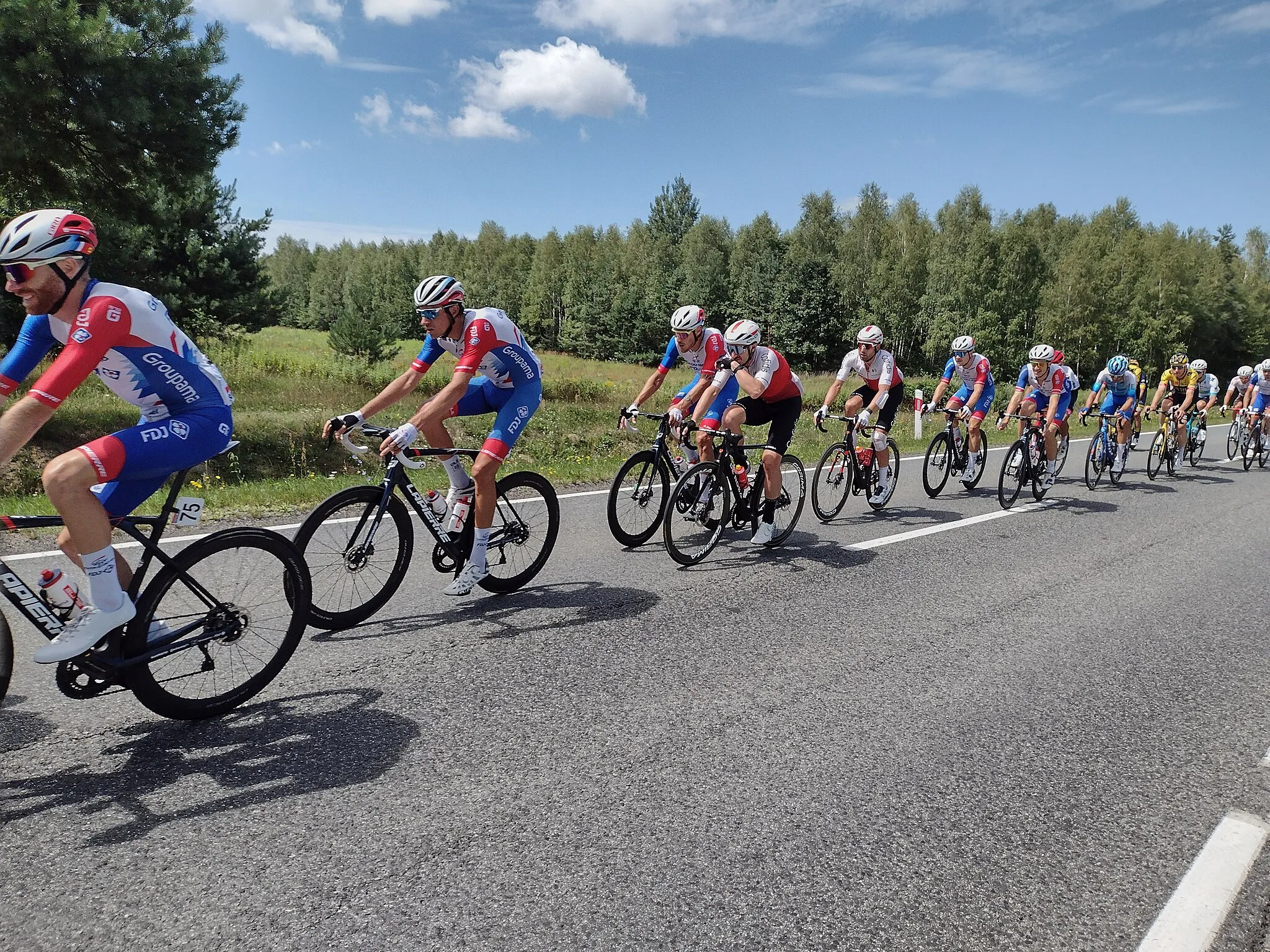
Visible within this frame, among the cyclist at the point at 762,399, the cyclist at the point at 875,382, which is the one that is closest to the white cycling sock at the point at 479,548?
the cyclist at the point at 762,399

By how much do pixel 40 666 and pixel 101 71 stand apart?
860cm

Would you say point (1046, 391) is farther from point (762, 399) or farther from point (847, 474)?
point (762, 399)

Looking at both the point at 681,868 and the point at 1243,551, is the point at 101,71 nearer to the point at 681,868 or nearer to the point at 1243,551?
the point at 681,868

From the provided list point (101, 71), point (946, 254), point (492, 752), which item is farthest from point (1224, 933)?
point (946, 254)

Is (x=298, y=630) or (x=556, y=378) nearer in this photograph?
(x=298, y=630)

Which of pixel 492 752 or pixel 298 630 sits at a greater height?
pixel 298 630

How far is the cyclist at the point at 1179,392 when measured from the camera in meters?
15.1

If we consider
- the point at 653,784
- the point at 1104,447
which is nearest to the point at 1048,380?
the point at 1104,447

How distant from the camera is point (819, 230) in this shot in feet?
225

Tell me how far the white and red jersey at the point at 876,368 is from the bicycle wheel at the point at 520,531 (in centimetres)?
494

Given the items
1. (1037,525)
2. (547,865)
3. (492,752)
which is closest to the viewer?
(547,865)

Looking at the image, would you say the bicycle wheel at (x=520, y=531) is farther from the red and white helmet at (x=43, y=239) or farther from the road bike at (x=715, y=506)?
the red and white helmet at (x=43, y=239)

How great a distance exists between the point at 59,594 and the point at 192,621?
521 millimetres

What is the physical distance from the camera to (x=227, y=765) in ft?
10.6
